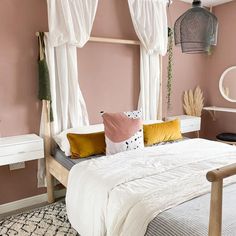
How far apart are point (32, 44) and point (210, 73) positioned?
270cm

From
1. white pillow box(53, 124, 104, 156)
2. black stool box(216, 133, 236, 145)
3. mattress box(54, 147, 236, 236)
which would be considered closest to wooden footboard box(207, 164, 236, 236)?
mattress box(54, 147, 236, 236)

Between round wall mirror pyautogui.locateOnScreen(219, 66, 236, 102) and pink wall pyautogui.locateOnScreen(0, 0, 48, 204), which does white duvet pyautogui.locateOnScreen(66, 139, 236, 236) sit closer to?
pink wall pyautogui.locateOnScreen(0, 0, 48, 204)

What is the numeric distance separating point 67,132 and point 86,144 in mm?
312

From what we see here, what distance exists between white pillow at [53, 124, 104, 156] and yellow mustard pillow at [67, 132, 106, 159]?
0.07m

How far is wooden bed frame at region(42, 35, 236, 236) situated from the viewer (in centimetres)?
106

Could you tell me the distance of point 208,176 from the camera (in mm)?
1066

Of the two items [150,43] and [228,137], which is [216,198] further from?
[228,137]

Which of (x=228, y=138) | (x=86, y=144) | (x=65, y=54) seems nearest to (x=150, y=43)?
(x=65, y=54)

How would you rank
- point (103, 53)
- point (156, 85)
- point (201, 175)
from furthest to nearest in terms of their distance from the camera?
point (156, 85)
point (103, 53)
point (201, 175)

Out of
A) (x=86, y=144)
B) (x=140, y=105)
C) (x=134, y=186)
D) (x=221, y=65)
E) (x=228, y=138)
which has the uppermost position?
(x=221, y=65)

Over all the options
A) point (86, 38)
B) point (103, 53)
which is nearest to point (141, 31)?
point (103, 53)

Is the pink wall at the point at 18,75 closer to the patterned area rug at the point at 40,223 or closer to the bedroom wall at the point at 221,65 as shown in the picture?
the patterned area rug at the point at 40,223

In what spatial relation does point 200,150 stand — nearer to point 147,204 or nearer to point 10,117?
point 147,204

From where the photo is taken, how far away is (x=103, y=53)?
9.78 ft
